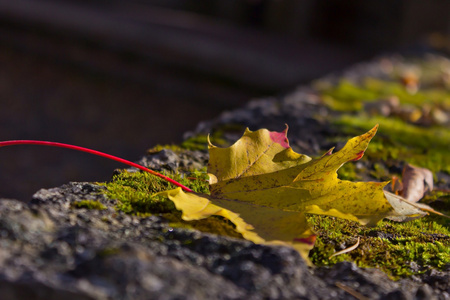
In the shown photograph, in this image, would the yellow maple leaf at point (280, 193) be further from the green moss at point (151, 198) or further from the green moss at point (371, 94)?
the green moss at point (371, 94)

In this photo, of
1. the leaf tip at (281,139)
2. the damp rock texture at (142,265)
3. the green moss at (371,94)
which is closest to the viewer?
the damp rock texture at (142,265)

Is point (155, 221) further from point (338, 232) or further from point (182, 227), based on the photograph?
point (338, 232)

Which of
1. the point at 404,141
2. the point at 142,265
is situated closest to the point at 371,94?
the point at 404,141

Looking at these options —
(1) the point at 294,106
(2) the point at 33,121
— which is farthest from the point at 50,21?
(1) the point at 294,106

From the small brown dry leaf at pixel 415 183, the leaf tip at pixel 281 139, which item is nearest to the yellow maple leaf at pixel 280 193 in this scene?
the leaf tip at pixel 281 139

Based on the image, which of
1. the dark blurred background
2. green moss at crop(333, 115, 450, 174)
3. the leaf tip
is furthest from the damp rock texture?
the dark blurred background

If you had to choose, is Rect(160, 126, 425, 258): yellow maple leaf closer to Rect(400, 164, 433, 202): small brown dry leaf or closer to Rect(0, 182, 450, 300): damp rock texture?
Rect(0, 182, 450, 300): damp rock texture
